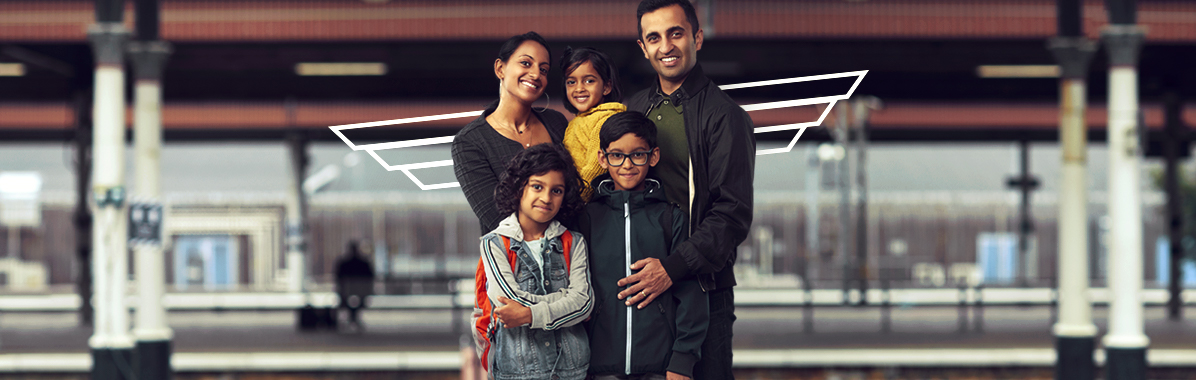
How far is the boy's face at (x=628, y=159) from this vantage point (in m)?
2.79

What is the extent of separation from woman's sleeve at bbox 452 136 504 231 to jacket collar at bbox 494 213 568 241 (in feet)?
0.58

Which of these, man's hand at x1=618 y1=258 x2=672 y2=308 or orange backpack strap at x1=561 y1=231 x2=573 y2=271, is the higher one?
orange backpack strap at x1=561 y1=231 x2=573 y2=271

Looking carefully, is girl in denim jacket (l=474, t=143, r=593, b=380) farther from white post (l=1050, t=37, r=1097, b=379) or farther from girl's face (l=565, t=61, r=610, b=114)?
white post (l=1050, t=37, r=1097, b=379)

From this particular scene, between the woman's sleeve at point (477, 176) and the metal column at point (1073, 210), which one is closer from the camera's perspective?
the woman's sleeve at point (477, 176)

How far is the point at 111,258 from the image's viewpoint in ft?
34.9

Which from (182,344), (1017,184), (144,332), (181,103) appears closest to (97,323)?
(144,332)

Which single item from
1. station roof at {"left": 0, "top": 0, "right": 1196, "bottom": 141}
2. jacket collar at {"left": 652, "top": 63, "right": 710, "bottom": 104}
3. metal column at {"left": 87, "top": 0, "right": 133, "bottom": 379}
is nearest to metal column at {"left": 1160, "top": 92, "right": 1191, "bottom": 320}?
station roof at {"left": 0, "top": 0, "right": 1196, "bottom": 141}

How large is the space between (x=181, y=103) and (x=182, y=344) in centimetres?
638

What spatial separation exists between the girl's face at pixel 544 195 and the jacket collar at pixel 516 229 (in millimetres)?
51

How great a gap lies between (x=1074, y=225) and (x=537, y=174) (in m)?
10.7

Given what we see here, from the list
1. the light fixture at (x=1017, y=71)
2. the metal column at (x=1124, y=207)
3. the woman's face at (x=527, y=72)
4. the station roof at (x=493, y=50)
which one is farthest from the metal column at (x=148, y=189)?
the light fixture at (x=1017, y=71)

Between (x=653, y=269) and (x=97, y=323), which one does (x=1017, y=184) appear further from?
(x=653, y=269)

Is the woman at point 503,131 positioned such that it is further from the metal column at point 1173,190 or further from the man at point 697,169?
the metal column at point 1173,190

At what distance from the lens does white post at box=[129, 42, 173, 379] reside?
1109 cm
